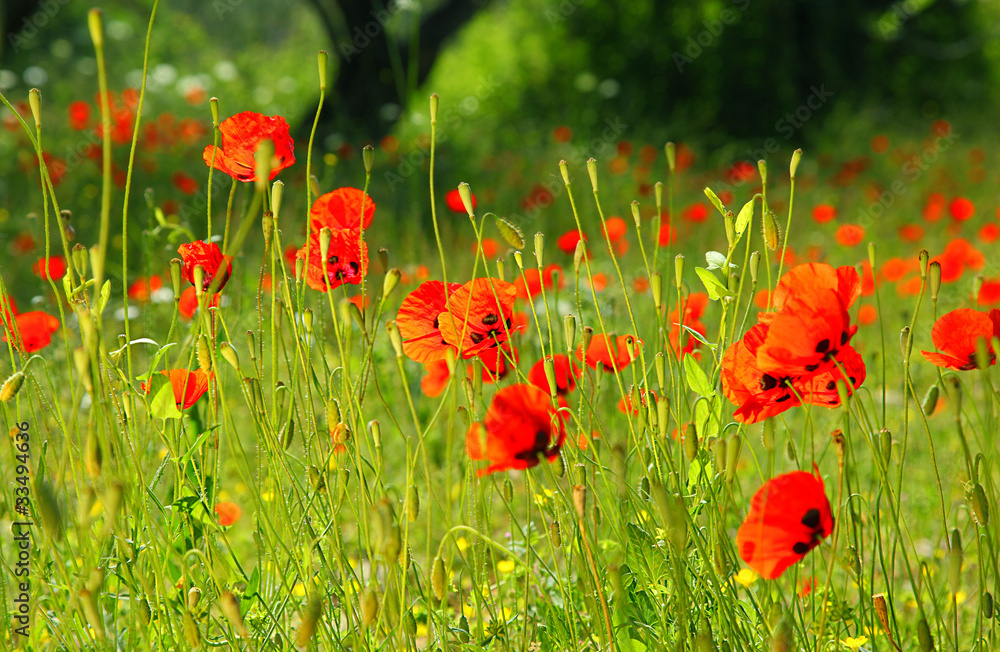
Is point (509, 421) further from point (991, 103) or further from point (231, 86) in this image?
point (991, 103)

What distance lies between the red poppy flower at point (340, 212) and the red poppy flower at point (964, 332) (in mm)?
682

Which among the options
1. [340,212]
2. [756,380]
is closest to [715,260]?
[756,380]

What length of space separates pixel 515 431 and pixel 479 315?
305 millimetres

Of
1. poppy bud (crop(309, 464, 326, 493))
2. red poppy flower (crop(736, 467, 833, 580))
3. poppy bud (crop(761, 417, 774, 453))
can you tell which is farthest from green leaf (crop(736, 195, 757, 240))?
poppy bud (crop(309, 464, 326, 493))

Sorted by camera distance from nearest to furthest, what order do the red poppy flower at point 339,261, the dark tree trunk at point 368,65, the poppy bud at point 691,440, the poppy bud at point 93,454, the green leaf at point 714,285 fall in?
the poppy bud at point 93,454
the poppy bud at point 691,440
the green leaf at point 714,285
the red poppy flower at point 339,261
the dark tree trunk at point 368,65

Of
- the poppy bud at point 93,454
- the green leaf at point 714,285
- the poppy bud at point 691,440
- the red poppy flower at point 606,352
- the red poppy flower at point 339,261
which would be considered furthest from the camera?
the red poppy flower at point 606,352

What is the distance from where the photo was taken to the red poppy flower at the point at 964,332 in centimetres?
96

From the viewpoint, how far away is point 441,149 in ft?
19.5

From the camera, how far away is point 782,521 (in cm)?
76

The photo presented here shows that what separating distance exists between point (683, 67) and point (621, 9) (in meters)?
0.96

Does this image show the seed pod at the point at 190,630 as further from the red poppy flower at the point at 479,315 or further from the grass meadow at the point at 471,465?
the red poppy flower at the point at 479,315

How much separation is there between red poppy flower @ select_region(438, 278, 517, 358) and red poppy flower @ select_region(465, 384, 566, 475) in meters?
0.22

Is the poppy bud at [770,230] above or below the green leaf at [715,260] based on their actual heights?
above

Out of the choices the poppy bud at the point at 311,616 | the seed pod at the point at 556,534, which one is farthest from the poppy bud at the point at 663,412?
the poppy bud at the point at 311,616
